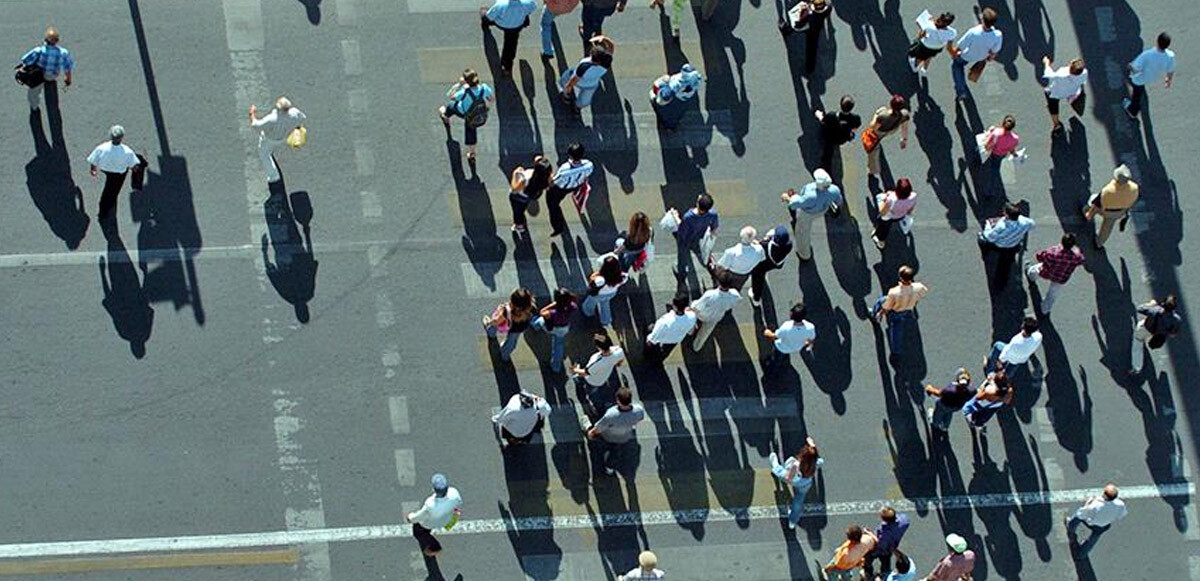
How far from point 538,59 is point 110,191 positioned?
20.8ft

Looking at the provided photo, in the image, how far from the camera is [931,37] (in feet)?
92.2

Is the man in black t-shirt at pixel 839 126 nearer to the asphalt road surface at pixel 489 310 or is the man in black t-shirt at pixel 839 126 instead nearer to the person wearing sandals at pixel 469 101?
the asphalt road surface at pixel 489 310

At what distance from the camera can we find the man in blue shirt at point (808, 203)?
26125 millimetres

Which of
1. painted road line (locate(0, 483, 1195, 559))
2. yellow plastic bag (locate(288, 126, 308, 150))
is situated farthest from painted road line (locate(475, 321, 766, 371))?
yellow plastic bag (locate(288, 126, 308, 150))

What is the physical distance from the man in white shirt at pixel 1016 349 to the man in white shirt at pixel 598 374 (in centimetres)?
491

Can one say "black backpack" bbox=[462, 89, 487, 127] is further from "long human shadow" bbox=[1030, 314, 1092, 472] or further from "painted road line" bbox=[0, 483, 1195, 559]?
"long human shadow" bbox=[1030, 314, 1092, 472]

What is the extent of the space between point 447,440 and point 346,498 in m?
1.50

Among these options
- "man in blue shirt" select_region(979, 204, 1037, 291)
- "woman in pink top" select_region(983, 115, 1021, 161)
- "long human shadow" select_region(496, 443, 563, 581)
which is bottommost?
"long human shadow" select_region(496, 443, 563, 581)

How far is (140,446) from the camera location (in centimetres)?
2478

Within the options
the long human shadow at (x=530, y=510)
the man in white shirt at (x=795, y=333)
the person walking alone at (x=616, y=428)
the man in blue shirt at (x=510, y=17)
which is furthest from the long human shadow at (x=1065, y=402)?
the man in blue shirt at (x=510, y=17)

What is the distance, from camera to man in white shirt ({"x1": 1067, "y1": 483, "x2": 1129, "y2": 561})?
2433cm

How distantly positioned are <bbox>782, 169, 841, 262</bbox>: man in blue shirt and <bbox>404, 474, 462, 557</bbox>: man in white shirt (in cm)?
609

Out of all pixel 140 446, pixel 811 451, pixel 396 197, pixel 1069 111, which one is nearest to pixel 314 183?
pixel 396 197

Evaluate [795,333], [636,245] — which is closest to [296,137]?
[636,245]
